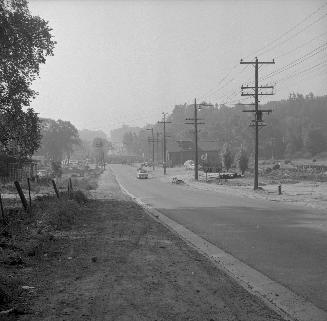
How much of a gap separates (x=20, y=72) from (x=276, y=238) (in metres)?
17.6

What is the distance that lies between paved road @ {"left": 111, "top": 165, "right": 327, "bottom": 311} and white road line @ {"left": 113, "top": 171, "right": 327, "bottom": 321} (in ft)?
0.65

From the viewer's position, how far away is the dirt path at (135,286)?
19.9ft

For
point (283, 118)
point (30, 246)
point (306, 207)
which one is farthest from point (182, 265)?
point (283, 118)

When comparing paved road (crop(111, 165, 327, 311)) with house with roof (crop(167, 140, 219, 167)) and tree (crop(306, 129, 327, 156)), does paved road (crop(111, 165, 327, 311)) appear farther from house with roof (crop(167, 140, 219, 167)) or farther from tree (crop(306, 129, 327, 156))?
tree (crop(306, 129, 327, 156))

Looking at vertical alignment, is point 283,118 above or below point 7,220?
above

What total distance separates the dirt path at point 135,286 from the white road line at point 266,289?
251 millimetres

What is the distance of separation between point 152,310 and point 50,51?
21224mm

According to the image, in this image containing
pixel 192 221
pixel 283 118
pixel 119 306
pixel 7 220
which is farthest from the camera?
pixel 283 118

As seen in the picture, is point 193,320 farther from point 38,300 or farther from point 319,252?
point 319,252

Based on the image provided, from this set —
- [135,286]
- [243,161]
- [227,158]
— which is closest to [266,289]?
[135,286]

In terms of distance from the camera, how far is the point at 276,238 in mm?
12859

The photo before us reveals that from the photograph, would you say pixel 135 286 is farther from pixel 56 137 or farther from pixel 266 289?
pixel 56 137

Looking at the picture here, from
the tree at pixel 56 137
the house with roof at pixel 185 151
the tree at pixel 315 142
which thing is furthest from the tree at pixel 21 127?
the tree at pixel 315 142

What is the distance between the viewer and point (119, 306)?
20.7ft
